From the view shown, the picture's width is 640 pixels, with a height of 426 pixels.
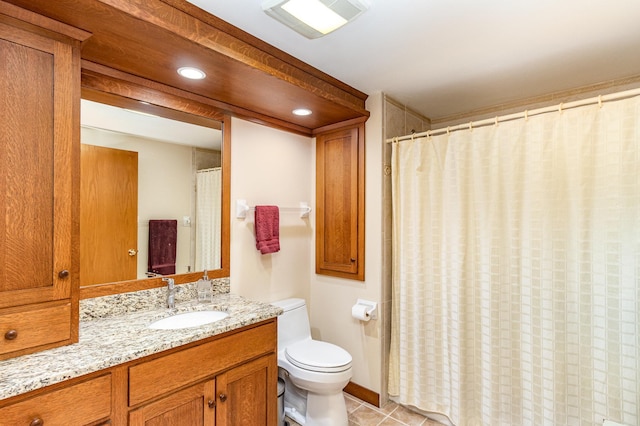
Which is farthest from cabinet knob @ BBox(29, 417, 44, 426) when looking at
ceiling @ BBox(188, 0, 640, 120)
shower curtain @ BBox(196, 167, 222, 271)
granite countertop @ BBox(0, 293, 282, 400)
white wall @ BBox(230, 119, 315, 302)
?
ceiling @ BBox(188, 0, 640, 120)

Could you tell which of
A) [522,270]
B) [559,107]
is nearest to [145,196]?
[522,270]

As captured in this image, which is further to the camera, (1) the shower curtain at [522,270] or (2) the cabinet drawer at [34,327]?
(1) the shower curtain at [522,270]

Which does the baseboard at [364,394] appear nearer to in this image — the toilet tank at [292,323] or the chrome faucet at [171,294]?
the toilet tank at [292,323]

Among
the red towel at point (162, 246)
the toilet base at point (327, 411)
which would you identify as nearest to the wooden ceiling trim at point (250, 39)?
the red towel at point (162, 246)

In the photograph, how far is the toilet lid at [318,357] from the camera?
76.0 inches

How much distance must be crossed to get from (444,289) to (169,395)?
5.47 feet

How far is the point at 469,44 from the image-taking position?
5.53ft

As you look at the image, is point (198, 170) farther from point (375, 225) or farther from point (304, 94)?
point (375, 225)

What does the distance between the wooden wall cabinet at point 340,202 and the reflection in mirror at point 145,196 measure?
882 millimetres

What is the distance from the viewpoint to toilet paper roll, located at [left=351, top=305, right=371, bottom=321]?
227 centimetres

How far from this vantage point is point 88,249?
1.63 meters

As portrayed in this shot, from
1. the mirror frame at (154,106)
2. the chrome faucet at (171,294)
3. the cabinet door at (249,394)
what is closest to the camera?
the cabinet door at (249,394)

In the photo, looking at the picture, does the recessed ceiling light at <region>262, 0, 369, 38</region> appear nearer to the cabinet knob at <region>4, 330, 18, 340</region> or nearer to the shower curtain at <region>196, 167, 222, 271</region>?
the shower curtain at <region>196, 167, 222, 271</region>

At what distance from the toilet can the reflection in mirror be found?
0.75m
